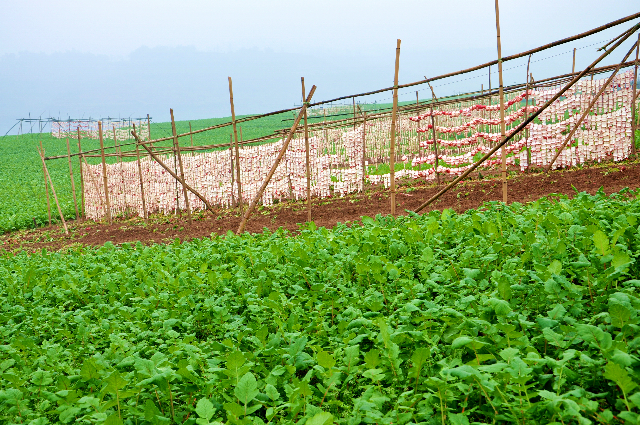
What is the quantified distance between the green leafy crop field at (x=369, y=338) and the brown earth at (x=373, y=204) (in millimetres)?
4600

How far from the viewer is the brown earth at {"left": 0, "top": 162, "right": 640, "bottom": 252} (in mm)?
9898

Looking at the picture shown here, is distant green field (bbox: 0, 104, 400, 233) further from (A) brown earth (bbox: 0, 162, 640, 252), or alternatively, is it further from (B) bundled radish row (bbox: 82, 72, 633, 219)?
(A) brown earth (bbox: 0, 162, 640, 252)

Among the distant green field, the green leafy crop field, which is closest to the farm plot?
the distant green field

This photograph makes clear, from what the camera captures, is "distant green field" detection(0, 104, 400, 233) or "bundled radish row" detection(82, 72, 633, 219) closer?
"bundled radish row" detection(82, 72, 633, 219)

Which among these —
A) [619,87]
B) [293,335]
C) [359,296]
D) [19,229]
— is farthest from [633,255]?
[19,229]

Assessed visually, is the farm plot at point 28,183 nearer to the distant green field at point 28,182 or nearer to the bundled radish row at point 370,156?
the distant green field at point 28,182

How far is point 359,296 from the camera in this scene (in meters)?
3.66

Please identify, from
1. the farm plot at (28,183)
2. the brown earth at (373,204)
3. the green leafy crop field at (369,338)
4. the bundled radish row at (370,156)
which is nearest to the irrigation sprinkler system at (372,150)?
the bundled radish row at (370,156)

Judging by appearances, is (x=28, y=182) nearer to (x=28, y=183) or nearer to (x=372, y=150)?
(x=28, y=183)

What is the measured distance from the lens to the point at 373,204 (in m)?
11.7

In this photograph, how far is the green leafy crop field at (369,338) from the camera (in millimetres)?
2111

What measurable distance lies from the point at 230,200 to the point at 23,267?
8.66 m

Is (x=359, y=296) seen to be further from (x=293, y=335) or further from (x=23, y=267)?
(x=23, y=267)

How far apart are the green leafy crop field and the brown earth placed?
4600mm
